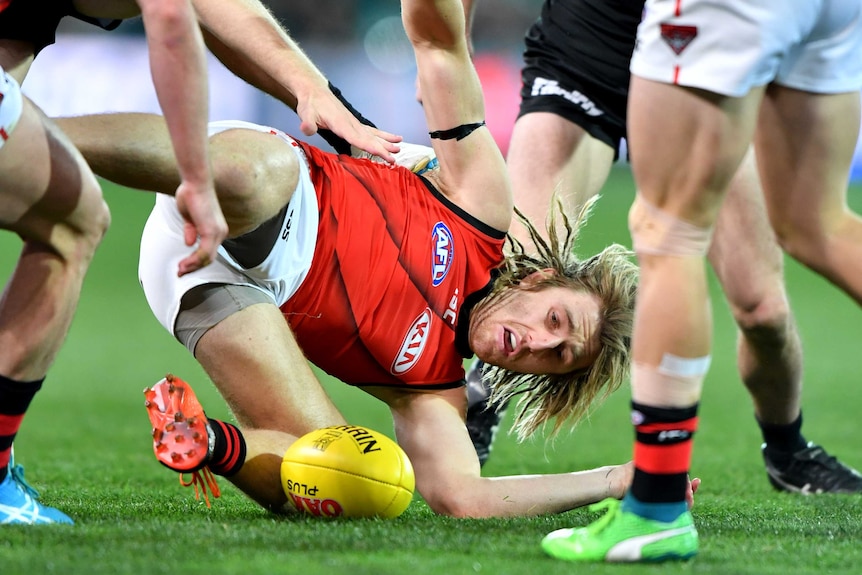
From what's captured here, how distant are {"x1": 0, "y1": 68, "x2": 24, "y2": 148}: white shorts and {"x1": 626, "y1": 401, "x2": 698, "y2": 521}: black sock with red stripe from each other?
5.45 ft

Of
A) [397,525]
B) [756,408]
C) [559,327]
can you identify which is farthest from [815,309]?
[397,525]

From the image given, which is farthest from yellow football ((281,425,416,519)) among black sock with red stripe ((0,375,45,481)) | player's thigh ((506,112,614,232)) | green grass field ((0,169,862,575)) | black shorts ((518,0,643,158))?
black shorts ((518,0,643,158))

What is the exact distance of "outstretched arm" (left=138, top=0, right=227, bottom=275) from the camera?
8.37 feet

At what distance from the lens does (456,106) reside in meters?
3.81

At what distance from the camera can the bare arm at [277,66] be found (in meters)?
3.56

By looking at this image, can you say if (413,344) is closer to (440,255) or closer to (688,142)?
(440,255)

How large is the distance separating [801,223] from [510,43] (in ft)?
53.1

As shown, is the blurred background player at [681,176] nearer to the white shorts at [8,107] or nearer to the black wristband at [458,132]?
the black wristband at [458,132]

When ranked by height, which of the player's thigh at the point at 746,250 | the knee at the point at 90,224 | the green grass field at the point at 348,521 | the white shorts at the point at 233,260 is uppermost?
the knee at the point at 90,224

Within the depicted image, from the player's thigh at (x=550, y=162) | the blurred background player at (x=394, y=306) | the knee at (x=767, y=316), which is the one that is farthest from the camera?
the player's thigh at (x=550, y=162)

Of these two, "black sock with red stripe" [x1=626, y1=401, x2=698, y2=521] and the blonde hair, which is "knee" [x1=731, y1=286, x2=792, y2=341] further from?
A: "black sock with red stripe" [x1=626, y1=401, x2=698, y2=521]

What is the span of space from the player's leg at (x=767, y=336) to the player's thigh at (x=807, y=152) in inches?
44.9

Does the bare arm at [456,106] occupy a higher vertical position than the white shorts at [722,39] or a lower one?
lower

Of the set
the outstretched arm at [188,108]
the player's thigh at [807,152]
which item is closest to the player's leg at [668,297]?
the player's thigh at [807,152]
